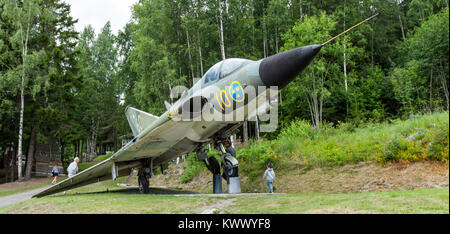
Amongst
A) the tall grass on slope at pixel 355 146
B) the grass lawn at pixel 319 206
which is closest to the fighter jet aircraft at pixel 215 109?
the grass lawn at pixel 319 206

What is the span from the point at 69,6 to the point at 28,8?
837cm

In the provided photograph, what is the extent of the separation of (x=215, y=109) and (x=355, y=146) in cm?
Result: 599

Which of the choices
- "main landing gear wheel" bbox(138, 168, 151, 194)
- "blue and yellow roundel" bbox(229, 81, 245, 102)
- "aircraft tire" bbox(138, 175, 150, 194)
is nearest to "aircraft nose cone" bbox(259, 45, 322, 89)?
"blue and yellow roundel" bbox(229, 81, 245, 102)

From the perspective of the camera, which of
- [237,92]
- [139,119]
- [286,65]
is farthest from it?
[139,119]

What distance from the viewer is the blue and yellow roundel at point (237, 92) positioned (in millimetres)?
6567

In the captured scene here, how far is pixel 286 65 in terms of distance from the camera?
580cm

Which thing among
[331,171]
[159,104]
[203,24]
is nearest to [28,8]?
[159,104]

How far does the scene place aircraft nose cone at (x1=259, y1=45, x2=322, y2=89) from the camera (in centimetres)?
555

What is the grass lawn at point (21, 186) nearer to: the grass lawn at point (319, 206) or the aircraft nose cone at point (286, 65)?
the grass lawn at point (319, 206)

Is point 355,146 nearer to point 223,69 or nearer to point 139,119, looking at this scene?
point 223,69

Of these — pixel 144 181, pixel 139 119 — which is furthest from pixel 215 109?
pixel 139 119

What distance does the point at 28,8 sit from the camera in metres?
20.1

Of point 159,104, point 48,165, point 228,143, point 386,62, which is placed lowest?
point 48,165

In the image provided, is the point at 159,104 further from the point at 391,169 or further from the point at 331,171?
the point at 391,169
